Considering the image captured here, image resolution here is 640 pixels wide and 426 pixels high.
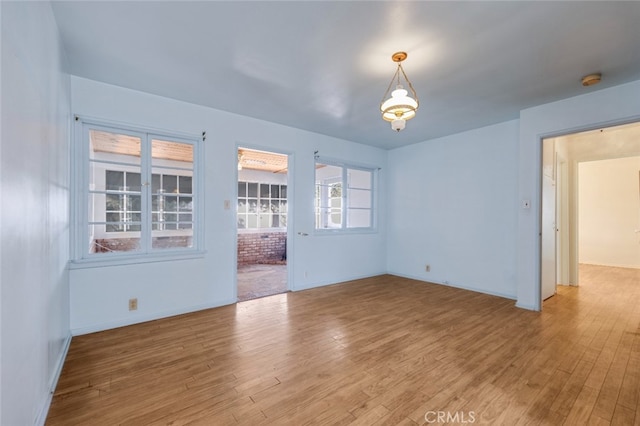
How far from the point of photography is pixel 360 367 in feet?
7.30

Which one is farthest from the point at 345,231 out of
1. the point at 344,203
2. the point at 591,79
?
the point at 591,79

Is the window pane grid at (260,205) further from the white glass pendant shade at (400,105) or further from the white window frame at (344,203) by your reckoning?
the white glass pendant shade at (400,105)

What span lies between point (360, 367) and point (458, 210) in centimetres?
345

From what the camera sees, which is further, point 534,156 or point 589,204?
point 589,204

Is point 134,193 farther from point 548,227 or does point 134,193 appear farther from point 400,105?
point 548,227

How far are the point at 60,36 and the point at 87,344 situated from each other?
8.90 feet

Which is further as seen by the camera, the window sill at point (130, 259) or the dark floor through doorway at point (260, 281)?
the dark floor through doorway at point (260, 281)

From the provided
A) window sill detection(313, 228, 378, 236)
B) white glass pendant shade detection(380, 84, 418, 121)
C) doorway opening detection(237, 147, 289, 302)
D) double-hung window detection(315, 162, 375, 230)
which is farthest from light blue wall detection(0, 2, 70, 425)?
doorway opening detection(237, 147, 289, 302)

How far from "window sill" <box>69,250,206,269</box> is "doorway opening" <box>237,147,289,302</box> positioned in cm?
256

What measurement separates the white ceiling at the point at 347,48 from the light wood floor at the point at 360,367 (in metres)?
2.65

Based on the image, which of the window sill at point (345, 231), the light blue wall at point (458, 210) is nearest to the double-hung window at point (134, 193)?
the window sill at point (345, 231)

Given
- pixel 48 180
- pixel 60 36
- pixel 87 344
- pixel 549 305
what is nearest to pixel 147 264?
pixel 87 344

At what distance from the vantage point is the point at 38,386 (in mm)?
1574

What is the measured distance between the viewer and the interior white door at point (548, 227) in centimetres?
370
